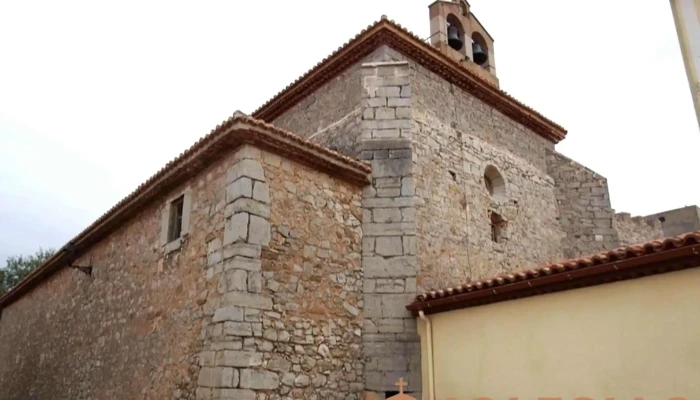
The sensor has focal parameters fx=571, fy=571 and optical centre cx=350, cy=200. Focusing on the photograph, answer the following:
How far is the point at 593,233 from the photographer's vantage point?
11.0 meters

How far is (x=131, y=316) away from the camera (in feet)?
28.4

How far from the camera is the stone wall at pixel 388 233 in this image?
7637mm

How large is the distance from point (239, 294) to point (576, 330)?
373 centimetres

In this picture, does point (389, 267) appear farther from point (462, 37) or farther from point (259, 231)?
point (462, 37)

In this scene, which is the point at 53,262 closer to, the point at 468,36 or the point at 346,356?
the point at 346,356

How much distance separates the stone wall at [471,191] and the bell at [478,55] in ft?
7.15

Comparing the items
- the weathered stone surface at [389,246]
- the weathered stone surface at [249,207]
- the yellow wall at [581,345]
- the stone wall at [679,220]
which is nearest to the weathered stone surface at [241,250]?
the weathered stone surface at [249,207]

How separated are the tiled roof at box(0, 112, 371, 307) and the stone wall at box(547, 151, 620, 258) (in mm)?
4887

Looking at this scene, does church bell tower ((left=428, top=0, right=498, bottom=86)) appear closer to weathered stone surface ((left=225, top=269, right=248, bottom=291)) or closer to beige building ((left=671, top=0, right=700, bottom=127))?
weathered stone surface ((left=225, top=269, right=248, bottom=291))

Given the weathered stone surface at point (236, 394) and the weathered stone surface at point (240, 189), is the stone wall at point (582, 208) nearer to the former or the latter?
the weathered stone surface at point (240, 189)

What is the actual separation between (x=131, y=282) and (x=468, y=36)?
837 centimetres

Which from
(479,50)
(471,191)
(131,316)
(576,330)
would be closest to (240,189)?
(131,316)

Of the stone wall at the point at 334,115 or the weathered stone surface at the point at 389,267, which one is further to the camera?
the stone wall at the point at 334,115

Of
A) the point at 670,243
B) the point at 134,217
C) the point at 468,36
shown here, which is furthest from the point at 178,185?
the point at 468,36
